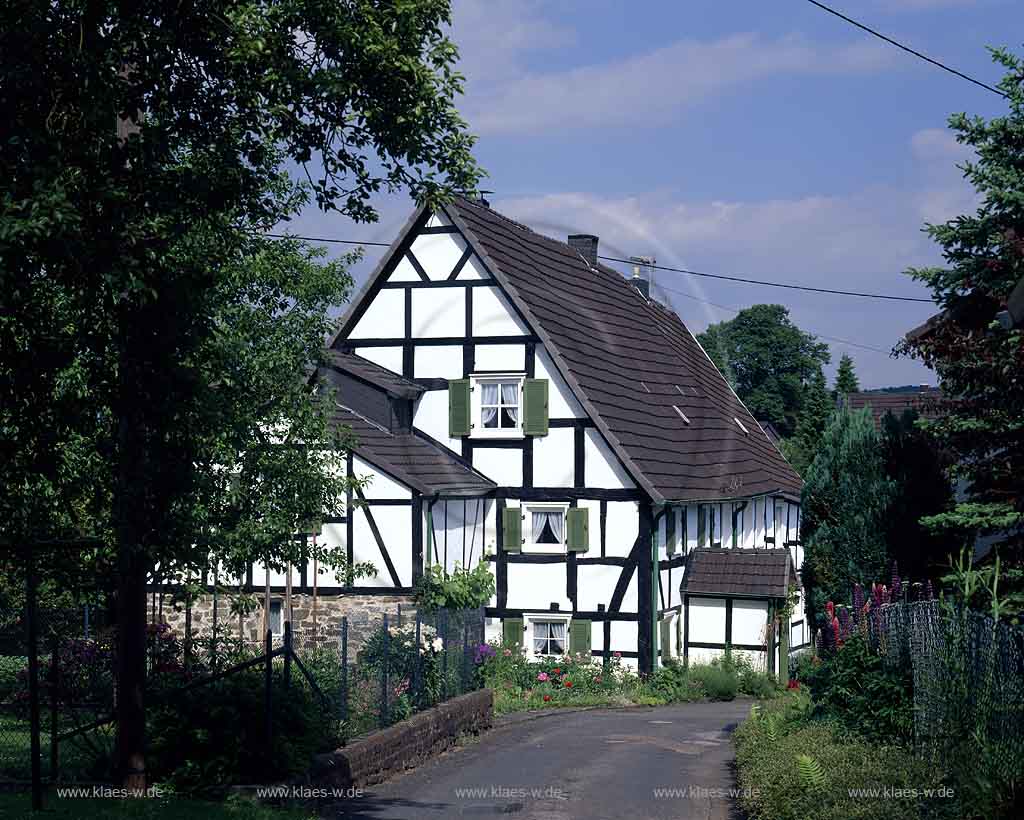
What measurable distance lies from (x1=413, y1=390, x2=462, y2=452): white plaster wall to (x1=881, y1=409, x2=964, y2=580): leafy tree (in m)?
13.0

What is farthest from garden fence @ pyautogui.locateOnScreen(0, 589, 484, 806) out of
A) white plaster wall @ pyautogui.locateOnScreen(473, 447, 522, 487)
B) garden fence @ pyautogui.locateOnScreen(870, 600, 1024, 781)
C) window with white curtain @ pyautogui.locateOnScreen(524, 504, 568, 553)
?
white plaster wall @ pyautogui.locateOnScreen(473, 447, 522, 487)

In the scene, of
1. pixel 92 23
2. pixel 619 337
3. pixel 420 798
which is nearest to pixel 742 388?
pixel 619 337

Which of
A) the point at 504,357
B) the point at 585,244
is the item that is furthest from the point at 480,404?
the point at 585,244

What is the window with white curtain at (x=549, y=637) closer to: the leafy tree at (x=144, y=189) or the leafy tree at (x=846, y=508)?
the leafy tree at (x=846, y=508)

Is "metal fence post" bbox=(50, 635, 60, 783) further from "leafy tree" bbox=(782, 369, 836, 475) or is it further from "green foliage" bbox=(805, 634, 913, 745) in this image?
"leafy tree" bbox=(782, 369, 836, 475)

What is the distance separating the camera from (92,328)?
40.4 feet

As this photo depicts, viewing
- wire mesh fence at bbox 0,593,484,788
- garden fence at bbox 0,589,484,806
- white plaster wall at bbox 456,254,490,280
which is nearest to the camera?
wire mesh fence at bbox 0,593,484,788

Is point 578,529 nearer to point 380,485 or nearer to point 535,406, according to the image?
point 535,406

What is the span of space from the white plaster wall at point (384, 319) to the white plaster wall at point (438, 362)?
0.72 metres

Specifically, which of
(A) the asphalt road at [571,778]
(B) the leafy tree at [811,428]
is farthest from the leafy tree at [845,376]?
(A) the asphalt road at [571,778]

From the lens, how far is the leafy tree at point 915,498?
71.7 feet

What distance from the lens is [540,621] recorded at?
32.2m

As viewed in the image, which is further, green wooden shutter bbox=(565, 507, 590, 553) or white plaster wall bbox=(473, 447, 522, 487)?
white plaster wall bbox=(473, 447, 522, 487)

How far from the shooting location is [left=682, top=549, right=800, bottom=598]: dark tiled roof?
32.8 meters
